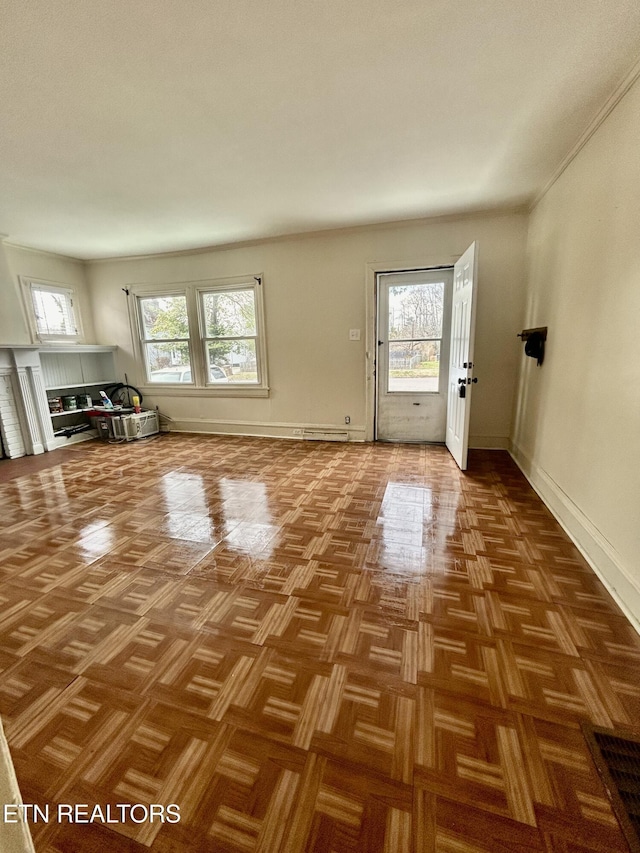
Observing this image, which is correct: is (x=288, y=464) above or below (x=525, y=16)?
below

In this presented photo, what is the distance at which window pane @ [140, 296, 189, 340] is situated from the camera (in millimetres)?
5117

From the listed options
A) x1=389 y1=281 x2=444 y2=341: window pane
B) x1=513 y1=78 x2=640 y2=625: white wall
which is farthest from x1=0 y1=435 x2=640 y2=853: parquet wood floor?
x1=389 y1=281 x2=444 y2=341: window pane

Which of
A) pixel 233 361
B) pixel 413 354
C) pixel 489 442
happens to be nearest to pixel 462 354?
pixel 413 354

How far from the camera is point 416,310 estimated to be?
13.8ft

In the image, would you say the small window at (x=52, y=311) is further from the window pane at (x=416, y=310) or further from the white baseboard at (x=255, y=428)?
the window pane at (x=416, y=310)

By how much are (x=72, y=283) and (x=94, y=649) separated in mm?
5522

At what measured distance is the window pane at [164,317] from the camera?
512cm

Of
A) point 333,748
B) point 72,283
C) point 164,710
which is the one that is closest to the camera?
point 333,748

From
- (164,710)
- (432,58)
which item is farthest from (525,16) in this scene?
(164,710)

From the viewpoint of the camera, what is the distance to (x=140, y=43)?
159cm

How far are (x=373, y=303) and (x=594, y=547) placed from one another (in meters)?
3.24

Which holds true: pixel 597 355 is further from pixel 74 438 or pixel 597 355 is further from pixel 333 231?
pixel 74 438

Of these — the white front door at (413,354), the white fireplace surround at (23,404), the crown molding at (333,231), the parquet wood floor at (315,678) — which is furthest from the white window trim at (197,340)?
the parquet wood floor at (315,678)

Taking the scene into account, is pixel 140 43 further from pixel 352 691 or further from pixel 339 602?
pixel 352 691
